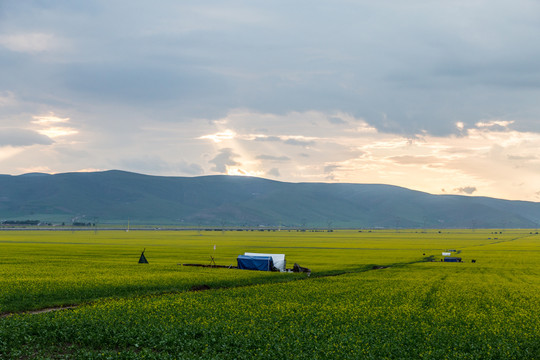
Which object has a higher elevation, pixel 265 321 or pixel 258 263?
pixel 258 263

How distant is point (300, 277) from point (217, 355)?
126 ft

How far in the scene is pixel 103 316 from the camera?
1187 inches

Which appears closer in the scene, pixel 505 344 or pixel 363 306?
pixel 505 344

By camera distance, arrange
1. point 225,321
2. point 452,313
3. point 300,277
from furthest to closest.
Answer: point 300,277, point 452,313, point 225,321

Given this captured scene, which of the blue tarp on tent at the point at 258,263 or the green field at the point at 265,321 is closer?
the green field at the point at 265,321

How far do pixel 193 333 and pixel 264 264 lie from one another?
136 feet

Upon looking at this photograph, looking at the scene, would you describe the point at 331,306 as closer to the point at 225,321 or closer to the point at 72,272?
the point at 225,321

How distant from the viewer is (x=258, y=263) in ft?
225

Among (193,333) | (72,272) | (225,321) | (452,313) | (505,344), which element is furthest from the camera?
(72,272)

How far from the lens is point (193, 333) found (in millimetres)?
27156

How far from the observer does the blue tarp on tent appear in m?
68.2

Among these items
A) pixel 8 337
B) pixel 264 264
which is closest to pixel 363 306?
pixel 8 337

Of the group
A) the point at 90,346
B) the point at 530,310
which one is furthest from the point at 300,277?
the point at 90,346

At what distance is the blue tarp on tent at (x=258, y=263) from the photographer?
2685 inches
